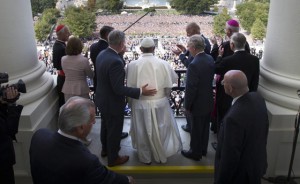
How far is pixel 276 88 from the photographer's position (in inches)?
150

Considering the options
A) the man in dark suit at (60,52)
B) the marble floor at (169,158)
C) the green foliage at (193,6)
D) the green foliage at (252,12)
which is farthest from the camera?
the green foliage at (193,6)

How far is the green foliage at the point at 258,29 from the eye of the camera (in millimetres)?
32381

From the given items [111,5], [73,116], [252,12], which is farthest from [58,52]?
[111,5]

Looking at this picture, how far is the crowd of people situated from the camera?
2.02 metres

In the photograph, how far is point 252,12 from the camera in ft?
116

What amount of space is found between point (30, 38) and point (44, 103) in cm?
77

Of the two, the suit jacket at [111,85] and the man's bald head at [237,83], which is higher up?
the man's bald head at [237,83]

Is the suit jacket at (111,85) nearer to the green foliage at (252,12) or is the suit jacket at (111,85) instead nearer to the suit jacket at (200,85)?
the suit jacket at (200,85)

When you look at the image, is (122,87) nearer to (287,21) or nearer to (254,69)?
(254,69)

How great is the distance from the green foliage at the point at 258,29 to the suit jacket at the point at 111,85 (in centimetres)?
3111

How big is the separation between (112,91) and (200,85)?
3.15 feet

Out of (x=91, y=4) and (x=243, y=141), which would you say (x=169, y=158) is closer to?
(x=243, y=141)

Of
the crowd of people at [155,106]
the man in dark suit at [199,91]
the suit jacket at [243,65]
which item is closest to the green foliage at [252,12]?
the crowd of people at [155,106]

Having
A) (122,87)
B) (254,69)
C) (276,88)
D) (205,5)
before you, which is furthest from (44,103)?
(205,5)
